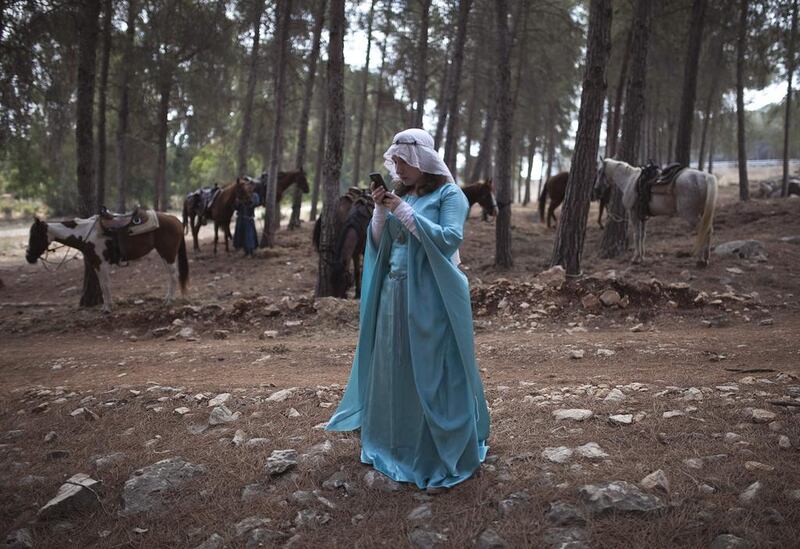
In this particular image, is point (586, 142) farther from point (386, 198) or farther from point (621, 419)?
point (386, 198)

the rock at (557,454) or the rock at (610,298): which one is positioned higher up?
the rock at (610,298)

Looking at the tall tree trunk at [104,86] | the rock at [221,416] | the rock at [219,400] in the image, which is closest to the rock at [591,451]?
the rock at [221,416]

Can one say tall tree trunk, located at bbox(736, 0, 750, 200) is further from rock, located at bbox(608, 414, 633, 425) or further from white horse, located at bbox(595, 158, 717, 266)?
rock, located at bbox(608, 414, 633, 425)

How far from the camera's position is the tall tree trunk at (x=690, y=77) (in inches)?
502

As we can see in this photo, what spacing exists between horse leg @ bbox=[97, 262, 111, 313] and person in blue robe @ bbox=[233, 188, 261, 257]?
5.46 metres

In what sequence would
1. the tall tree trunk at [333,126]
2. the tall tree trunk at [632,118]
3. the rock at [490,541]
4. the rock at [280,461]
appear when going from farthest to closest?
the tall tree trunk at [632,118]
the tall tree trunk at [333,126]
the rock at [280,461]
the rock at [490,541]

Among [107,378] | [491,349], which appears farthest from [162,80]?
[491,349]

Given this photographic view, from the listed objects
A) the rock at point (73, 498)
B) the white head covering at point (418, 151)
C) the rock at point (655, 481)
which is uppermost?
the white head covering at point (418, 151)

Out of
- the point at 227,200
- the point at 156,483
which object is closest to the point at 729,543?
the point at 156,483

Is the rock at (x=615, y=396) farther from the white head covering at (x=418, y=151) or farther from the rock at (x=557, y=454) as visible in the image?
→ the white head covering at (x=418, y=151)

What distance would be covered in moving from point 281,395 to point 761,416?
3.40 meters

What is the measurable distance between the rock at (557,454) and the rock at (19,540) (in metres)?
2.82

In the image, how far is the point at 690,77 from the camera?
1294cm

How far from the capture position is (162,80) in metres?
14.5
